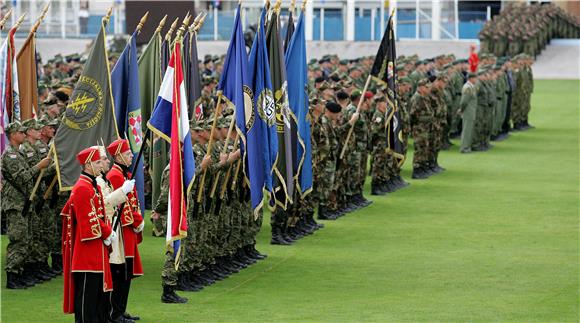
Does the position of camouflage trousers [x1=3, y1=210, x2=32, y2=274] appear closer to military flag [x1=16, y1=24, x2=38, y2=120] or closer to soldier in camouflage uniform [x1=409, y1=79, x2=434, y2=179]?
military flag [x1=16, y1=24, x2=38, y2=120]

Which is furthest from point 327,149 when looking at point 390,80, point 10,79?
point 10,79

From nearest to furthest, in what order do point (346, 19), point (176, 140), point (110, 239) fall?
1. point (110, 239)
2. point (176, 140)
3. point (346, 19)

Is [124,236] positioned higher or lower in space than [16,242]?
higher

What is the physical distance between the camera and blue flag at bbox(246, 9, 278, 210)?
14594 millimetres

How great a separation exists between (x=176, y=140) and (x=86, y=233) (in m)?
1.78

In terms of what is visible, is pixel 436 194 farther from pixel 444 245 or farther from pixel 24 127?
pixel 24 127

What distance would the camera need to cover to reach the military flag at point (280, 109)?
1527cm

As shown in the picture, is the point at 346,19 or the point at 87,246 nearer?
the point at 87,246

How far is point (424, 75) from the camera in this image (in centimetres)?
2916

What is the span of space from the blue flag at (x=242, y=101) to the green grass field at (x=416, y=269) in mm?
1051

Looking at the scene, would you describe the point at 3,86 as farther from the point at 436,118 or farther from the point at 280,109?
the point at 436,118

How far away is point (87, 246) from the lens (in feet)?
35.6

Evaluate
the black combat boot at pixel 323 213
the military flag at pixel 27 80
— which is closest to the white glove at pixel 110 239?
the military flag at pixel 27 80

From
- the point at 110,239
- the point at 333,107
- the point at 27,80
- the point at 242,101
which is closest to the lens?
the point at 110,239
